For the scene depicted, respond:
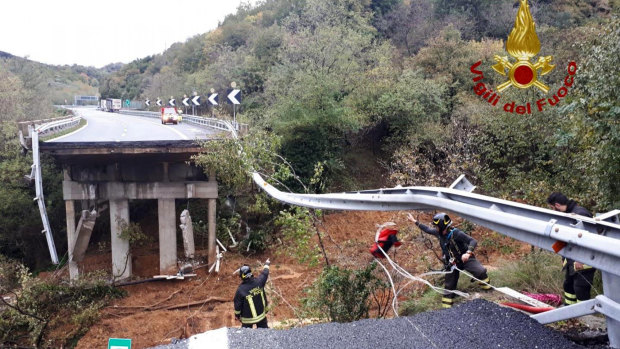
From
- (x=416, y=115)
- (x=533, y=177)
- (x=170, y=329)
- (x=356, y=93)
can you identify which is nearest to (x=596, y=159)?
(x=533, y=177)

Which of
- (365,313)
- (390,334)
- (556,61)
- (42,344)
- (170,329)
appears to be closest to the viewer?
(390,334)

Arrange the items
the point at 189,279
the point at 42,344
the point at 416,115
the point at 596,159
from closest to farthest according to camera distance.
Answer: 1. the point at 596,159
2. the point at 42,344
3. the point at 189,279
4. the point at 416,115

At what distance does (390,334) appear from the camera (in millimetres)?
4570

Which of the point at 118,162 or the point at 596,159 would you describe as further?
the point at 118,162

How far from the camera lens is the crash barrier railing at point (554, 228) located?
2.63 meters

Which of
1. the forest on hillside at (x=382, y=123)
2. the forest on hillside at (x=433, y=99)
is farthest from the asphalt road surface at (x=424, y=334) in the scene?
the forest on hillside at (x=433, y=99)

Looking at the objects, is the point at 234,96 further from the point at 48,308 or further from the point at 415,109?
the point at 415,109

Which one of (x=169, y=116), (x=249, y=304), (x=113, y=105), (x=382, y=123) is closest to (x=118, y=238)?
(x=169, y=116)

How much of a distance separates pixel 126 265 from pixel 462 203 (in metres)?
16.8

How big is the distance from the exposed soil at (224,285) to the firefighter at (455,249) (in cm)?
300

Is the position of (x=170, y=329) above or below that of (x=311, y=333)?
below

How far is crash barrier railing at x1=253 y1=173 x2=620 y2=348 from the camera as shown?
2.63m

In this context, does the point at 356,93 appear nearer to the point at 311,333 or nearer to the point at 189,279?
the point at 189,279

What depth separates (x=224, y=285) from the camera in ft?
54.3
